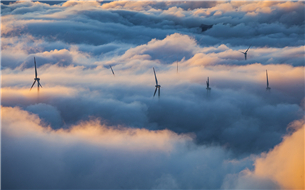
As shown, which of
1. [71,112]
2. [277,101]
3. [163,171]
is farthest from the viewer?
[277,101]

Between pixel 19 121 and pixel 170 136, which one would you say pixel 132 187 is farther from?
pixel 19 121

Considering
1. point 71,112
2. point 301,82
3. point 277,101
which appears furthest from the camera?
point 301,82

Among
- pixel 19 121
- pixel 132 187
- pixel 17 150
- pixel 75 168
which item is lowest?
pixel 132 187

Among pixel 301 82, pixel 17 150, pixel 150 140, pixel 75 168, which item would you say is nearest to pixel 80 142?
pixel 75 168

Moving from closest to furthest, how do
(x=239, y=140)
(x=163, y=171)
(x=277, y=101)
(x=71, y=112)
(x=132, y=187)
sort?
(x=132, y=187) < (x=163, y=171) < (x=239, y=140) < (x=71, y=112) < (x=277, y=101)

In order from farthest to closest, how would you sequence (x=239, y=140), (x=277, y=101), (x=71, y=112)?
(x=277, y=101), (x=71, y=112), (x=239, y=140)

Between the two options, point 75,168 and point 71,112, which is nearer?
point 75,168

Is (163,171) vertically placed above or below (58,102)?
below

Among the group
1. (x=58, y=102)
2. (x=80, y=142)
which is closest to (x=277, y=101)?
(x=80, y=142)

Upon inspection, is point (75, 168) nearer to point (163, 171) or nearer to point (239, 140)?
point (163, 171)
